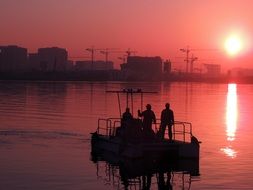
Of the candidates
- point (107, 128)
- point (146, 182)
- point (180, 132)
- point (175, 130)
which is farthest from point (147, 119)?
point (175, 130)

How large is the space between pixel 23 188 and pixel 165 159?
32.3 ft

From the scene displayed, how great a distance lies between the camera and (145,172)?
29.5 metres

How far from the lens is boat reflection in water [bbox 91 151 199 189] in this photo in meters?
26.8

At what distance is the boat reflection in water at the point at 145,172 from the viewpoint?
2680 centimetres

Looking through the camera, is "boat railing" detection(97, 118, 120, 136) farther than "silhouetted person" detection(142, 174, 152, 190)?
Yes

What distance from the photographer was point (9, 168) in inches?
1143

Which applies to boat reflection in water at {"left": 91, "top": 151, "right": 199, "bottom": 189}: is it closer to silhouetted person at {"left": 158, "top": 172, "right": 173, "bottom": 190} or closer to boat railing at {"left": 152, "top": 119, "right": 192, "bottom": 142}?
silhouetted person at {"left": 158, "top": 172, "right": 173, "bottom": 190}

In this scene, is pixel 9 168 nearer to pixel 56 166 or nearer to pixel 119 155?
pixel 56 166

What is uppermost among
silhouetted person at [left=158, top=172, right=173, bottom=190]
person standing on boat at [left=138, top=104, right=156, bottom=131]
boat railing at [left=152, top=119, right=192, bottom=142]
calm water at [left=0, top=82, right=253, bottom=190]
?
person standing on boat at [left=138, top=104, right=156, bottom=131]

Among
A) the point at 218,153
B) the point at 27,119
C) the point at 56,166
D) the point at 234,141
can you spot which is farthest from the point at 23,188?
the point at 27,119

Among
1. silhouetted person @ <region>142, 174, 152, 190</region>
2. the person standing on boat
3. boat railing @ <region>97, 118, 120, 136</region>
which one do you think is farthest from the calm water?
the person standing on boat

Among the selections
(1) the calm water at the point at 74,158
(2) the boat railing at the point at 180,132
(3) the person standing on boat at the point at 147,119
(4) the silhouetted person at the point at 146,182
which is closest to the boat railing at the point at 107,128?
(1) the calm water at the point at 74,158

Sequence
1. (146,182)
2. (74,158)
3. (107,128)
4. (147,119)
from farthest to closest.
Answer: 1. (107,128)
2. (74,158)
3. (147,119)
4. (146,182)

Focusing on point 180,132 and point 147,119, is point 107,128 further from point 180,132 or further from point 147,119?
point 180,132
